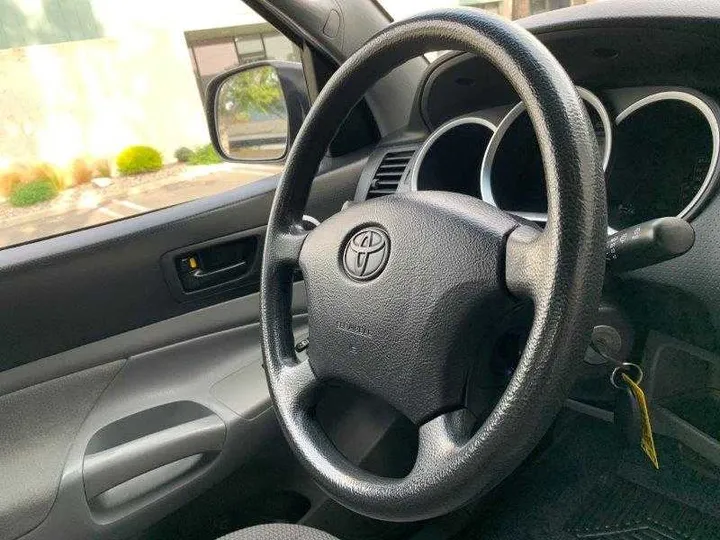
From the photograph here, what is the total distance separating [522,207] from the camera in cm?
122

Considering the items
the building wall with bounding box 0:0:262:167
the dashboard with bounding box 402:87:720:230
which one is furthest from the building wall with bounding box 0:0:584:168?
the dashboard with bounding box 402:87:720:230

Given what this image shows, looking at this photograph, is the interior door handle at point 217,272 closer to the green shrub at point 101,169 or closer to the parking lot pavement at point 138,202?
the parking lot pavement at point 138,202

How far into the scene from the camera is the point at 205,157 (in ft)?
6.09

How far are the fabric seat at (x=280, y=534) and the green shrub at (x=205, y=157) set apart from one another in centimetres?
114

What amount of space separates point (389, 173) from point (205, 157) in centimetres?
66

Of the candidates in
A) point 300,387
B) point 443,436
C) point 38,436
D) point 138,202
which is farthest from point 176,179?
point 443,436

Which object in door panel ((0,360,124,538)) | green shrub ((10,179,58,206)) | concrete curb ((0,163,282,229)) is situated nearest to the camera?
door panel ((0,360,124,538))

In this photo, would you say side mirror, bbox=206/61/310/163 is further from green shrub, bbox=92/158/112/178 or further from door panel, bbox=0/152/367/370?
green shrub, bbox=92/158/112/178

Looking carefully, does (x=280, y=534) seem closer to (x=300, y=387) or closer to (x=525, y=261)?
(x=300, y=387)

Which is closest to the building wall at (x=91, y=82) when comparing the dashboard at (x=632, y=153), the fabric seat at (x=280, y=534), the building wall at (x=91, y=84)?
the building wall at (x=91, y=84)

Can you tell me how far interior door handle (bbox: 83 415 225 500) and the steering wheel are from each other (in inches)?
15.2

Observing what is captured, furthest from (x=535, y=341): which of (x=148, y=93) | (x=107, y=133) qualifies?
(x=148, y=93)

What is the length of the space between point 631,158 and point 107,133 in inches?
58.9

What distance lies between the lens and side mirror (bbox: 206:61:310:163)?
1700mm
